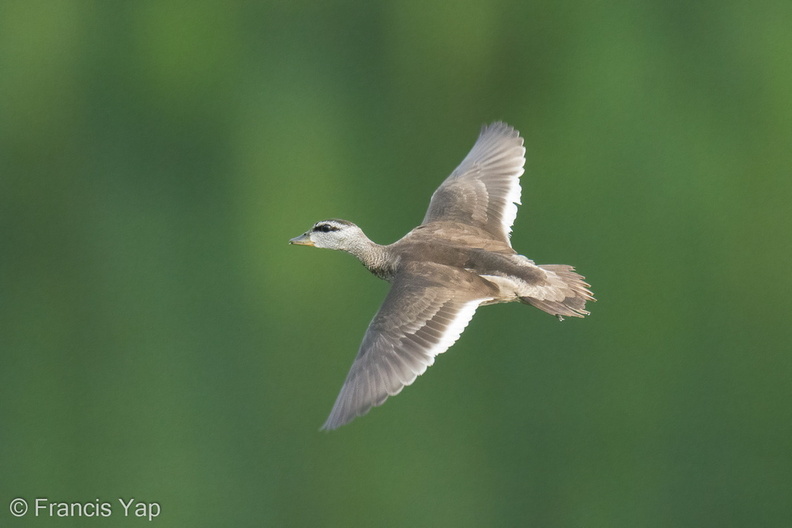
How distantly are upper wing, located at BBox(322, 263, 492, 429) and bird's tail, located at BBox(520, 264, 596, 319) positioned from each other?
350 mm

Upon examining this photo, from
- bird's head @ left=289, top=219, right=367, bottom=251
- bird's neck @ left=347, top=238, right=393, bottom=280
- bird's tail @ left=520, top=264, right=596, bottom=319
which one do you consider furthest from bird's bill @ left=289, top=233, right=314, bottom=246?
bird's tail @ left=520, top=264, right=596, bottom=319

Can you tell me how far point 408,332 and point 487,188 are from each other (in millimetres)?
2156

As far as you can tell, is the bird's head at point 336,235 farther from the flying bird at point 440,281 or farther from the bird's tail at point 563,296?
the bird's tail at point 563,296

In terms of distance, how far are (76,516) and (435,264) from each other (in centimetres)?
1180

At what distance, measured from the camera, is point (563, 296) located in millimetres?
7109

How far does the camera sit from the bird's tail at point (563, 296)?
22.9ft

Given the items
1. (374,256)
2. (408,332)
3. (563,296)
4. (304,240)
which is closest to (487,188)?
(374,256)

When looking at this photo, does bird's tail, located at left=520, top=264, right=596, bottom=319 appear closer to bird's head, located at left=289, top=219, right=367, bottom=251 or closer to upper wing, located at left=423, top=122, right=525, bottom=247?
upper wing, located at left=423, top=122, right=525, bottom=247

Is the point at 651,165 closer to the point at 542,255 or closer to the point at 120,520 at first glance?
the point at 542,255

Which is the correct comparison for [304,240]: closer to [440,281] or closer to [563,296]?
[440,281]

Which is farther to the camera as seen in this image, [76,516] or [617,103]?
[76,516]

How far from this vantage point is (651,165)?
14.9 m

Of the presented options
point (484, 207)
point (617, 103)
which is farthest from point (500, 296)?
point (617, 103)

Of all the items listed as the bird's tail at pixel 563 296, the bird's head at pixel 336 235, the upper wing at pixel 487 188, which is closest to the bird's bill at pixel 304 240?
the bird's head at pixel 336 235
